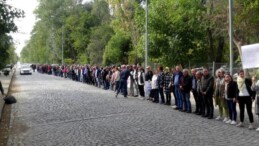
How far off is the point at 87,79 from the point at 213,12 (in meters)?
12.0

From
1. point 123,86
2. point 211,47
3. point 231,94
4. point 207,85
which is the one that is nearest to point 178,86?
point 207,85

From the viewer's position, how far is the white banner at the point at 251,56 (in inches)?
446

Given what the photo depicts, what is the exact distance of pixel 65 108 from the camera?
17500 millimetres

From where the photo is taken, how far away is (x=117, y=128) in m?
12.2

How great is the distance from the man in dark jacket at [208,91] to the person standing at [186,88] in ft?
4.15

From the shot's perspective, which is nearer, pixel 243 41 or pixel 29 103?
pixel 29 103

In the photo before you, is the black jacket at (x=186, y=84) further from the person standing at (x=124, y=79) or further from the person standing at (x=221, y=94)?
the person standing at (x=124, y=79)

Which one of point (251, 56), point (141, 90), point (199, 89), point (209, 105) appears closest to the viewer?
point (251, 56)

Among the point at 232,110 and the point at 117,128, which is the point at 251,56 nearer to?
the point at 232,110

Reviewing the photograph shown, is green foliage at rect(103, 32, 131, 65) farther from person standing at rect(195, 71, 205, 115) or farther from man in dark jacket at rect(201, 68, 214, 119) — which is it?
man in dark jacket at rect(201, 68, 214, 119)

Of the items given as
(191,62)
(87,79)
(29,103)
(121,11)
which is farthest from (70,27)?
(29,103)

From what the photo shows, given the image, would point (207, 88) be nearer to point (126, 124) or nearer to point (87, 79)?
point (126, 124)

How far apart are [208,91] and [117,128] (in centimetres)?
390

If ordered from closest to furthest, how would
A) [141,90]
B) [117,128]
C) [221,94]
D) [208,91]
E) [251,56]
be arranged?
[251,56]
[117,128]
[221,94]
[208,91]
[141,90]
